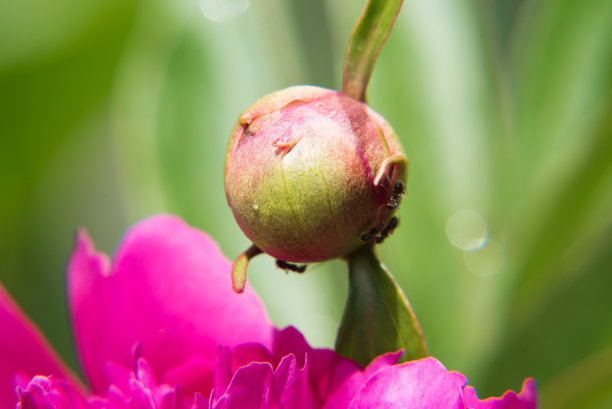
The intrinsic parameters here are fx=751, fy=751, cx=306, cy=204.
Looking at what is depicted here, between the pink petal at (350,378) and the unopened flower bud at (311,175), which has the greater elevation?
the unopened flower bud at (311,175)

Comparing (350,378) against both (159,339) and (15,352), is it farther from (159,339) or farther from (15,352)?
(15,352)

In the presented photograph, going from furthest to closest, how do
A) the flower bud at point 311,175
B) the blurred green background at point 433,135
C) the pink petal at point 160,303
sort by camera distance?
the blurred green background at point 433,135, the pink petal at point 160,303, the flower bud at point 311,175

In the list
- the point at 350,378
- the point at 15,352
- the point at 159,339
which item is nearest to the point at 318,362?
the point at 350,378

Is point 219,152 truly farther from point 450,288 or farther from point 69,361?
point 69,361

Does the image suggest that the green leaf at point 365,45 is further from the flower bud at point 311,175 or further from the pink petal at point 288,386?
the pink petal at point 288,386

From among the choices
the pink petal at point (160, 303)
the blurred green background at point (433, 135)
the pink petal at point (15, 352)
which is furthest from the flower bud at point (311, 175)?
the blurred green background at point (433, 135)

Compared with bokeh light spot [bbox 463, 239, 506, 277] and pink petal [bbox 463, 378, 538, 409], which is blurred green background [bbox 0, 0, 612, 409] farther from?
pink petal [bbox 463, 378, 538, 409]

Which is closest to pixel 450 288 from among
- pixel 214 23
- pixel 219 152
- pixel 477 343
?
pixel 477 343
